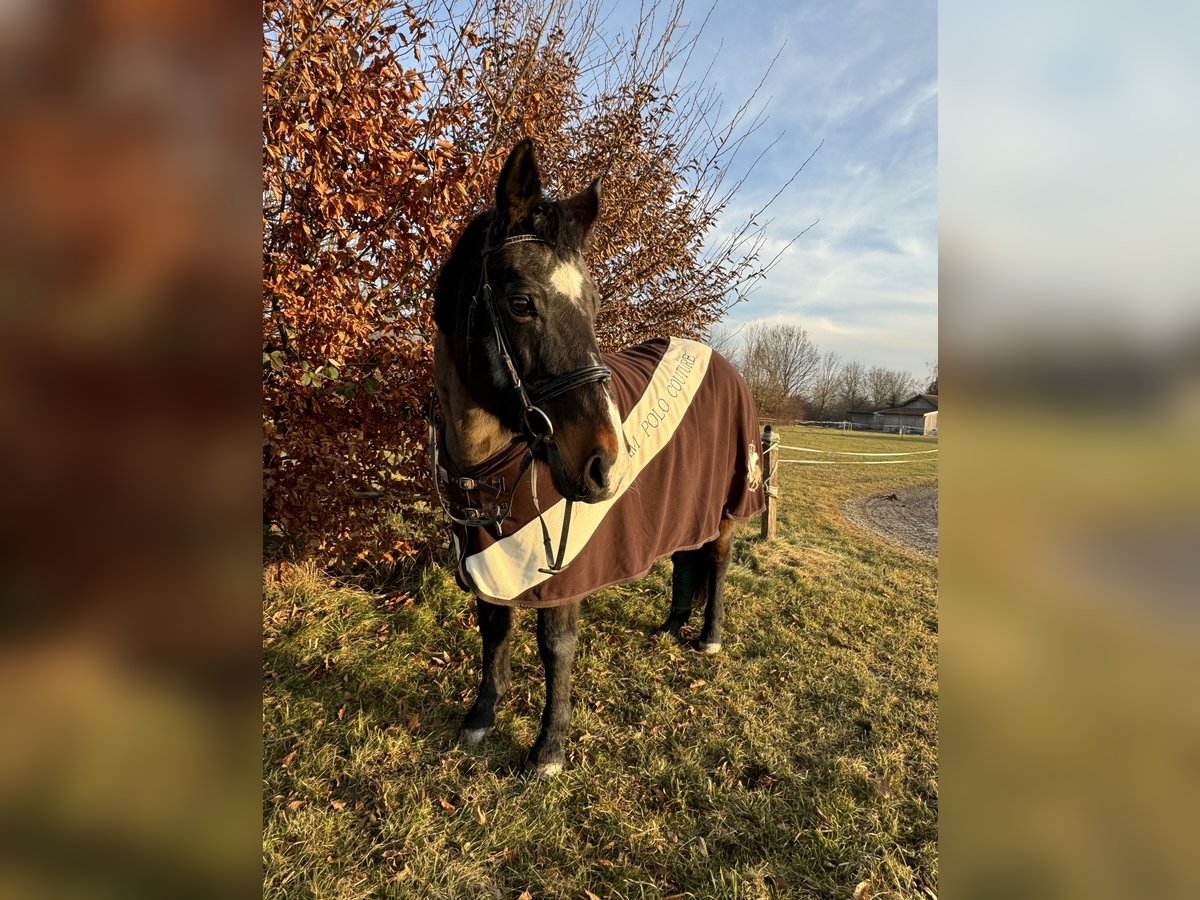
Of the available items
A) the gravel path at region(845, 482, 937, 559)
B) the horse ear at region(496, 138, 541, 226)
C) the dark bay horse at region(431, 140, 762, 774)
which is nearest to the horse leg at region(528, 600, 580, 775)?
the dark bay horse at region(431, 140, 762, 774)

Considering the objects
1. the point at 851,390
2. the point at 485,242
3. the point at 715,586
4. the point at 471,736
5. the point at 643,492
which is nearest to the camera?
the point at 485,242

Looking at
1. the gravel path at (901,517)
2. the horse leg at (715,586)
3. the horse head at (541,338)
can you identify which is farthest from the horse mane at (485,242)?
the gravel path at (901,517)

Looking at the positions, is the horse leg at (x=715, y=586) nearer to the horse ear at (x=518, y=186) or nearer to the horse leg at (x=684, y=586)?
the horse leg at (x=684, y=586)

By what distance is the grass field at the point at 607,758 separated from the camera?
2.21 metres

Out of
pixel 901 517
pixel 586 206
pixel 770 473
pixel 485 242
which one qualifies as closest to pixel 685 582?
pixel 770 473

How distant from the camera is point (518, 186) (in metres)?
2.14

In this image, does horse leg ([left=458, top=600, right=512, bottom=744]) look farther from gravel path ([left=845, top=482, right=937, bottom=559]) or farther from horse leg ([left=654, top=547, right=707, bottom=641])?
gravel path ([left=845, top=482, right=937, bottom=559])

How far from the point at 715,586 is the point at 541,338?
2644 millimetres

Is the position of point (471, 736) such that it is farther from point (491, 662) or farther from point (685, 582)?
point (685, 582)

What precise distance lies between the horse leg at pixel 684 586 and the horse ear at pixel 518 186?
2820 mm

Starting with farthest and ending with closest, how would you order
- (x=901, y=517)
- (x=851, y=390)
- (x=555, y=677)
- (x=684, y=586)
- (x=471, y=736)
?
(x=851, y=390), (x=901, y=517), (x=684, y=586), (x=471, y=736), (x=555, y=677)

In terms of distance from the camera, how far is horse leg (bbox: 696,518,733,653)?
400 centimetres

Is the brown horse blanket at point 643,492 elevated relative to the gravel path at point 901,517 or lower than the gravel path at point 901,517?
elevated

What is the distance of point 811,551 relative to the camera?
21.9ft
